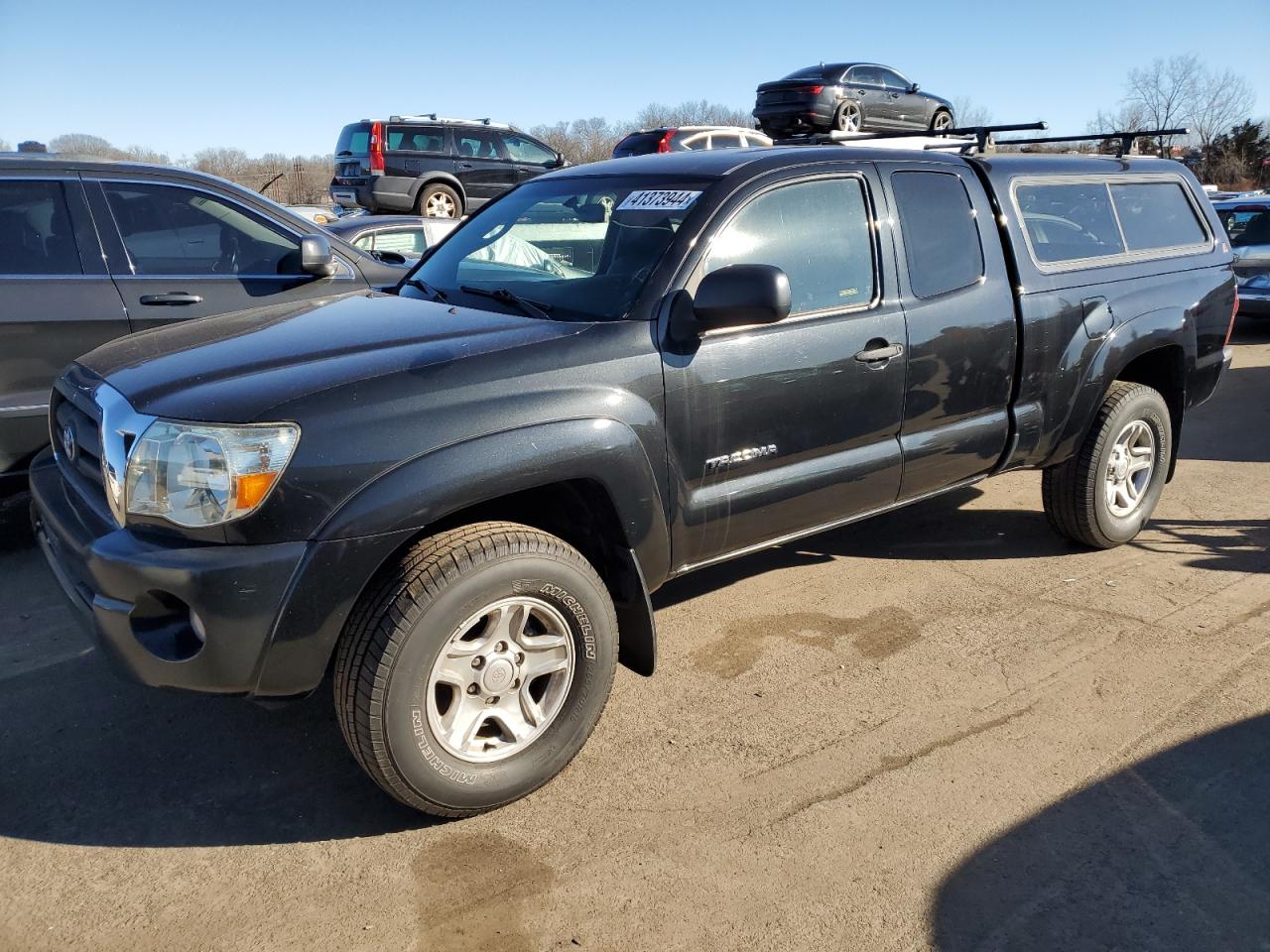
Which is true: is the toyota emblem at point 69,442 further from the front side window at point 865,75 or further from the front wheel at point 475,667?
the front side window at point 865,75

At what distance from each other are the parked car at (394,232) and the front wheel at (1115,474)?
6.30 meters

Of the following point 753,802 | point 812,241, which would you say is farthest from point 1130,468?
point 753,802

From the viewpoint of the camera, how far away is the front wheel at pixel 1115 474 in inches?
180

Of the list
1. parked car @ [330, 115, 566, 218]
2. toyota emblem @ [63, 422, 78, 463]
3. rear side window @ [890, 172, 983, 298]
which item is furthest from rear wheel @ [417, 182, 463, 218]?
toyota emblem @ [63, 422, 78, 463]

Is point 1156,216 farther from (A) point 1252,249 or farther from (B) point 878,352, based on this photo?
(A) point 1252,249

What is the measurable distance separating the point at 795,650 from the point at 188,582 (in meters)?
2.28

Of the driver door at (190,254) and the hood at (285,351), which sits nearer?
the hood at (285,351)

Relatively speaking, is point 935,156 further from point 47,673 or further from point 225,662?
point 47,673

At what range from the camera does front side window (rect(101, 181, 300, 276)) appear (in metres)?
4.82

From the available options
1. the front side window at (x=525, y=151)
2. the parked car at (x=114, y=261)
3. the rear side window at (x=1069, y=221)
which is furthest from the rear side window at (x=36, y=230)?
the front side window at (x=525, y=151)

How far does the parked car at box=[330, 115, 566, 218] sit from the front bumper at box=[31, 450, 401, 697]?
1336cm

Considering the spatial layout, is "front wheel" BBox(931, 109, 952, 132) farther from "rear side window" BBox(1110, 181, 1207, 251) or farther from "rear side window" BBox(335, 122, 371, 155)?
"rear side window" BBox(1110, 181, 1207, 251)

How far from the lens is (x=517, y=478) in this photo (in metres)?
2.73

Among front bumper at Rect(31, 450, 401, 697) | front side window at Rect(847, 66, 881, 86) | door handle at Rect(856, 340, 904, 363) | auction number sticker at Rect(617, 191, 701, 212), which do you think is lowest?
front bumper at Rect(31, 450, 401, 697)
